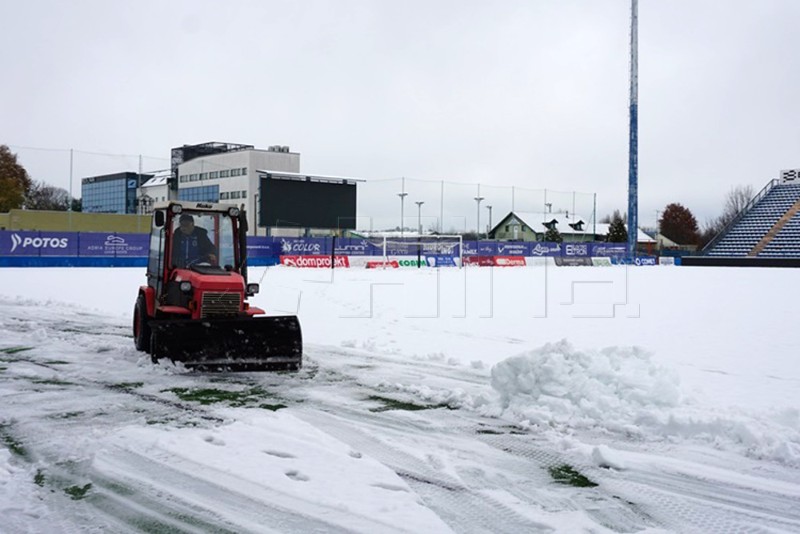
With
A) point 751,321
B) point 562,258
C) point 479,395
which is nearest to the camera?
point 479,395

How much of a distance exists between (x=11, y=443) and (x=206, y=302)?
3265mm

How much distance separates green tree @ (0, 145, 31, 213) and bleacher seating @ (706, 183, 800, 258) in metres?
58.5

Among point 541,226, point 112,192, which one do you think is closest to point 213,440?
point 112,192

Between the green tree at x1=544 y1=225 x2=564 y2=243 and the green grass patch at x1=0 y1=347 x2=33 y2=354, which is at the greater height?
the green tree at x1=544 y1=225 x2=564 y2=243

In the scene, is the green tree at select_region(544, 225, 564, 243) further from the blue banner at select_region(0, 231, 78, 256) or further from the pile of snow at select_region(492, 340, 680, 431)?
the pile of snow at select_region(492, 340, 680, 431)

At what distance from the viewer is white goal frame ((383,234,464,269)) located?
4584 centimetres

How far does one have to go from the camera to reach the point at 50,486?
4699 millimetres

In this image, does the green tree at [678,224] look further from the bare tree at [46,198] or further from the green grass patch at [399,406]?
the green grass patch at [399,406]

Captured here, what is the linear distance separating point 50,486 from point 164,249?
Answer: 4.95 m

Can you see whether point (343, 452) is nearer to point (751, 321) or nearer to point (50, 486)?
point (50, 486)

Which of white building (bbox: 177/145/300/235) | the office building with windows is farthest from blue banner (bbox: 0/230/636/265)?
the office building with windows

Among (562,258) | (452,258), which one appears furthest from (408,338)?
(562,258)

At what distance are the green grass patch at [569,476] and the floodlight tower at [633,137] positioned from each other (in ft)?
156

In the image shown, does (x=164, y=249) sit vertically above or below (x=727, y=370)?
above
